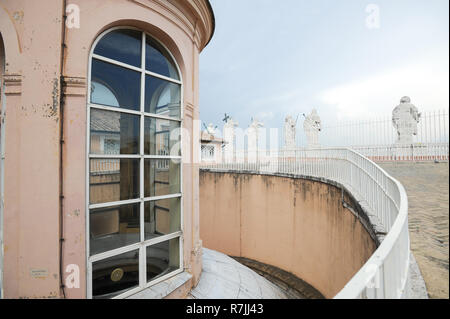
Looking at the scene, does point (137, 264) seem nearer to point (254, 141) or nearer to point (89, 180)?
point (89, 180)

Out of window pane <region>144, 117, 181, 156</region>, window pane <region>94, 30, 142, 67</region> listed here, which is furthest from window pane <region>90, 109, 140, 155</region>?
window pane <region>94, 30, 142, 67</region>

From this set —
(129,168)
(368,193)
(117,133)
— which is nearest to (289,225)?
(368,193)

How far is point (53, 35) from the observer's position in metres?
2.38

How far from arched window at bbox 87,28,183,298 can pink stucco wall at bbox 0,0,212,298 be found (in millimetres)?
186

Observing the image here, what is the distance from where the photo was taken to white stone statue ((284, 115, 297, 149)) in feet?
50.2

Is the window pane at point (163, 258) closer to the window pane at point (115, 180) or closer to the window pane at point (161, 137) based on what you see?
the window pane at point (115, 180)

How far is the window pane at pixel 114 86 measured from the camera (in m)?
2.85

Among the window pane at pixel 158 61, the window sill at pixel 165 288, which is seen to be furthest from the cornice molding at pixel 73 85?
the window sill at pixel 165 288

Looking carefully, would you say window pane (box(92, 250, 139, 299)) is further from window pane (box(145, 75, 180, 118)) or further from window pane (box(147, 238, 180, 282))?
window pane (box(145, 75, 180, 118))

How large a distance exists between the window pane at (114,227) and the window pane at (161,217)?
0.76 feet

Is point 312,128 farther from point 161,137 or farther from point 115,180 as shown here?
point 115,180

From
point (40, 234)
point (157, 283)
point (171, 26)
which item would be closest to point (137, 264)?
point (157, 283)

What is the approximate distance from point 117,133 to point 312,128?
13.6m

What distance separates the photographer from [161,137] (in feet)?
11.0
